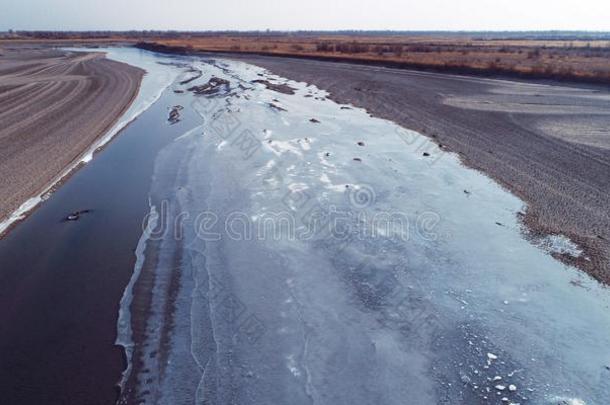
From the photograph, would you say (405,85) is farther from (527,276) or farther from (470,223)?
(527,276)

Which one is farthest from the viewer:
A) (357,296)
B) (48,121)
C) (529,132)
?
(48,121)

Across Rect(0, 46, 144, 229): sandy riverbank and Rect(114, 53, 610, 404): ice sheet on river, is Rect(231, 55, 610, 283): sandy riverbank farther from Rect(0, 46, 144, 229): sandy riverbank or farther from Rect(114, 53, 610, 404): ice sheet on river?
Rect(0, 46, 144, 229): sandy riverbank

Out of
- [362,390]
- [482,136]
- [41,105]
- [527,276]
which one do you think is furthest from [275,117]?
[362,390]

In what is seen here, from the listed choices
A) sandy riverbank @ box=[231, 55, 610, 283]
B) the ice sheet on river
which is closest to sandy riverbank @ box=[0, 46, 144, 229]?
the ice sheet on river

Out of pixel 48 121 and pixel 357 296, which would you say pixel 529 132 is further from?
pixel 48 121

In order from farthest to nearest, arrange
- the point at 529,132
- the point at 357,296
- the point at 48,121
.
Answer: the point at 48,121 < the point at 529,132 < the point at 357,296

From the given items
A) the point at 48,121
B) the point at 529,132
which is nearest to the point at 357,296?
the point at 529,132

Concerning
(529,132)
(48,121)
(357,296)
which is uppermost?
(529,132)
